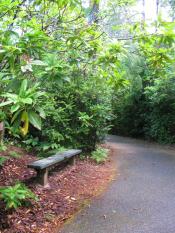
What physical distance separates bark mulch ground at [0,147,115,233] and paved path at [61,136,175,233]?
238mm

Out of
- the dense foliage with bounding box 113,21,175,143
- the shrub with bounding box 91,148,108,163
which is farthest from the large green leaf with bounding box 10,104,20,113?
the dense foliage with bounding box 113,21,175,143

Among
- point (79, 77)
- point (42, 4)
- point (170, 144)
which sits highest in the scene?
point (42, 4)

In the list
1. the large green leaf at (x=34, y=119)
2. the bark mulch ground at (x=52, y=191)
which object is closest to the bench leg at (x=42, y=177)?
the bark mulch ground at (x=52, y=191)

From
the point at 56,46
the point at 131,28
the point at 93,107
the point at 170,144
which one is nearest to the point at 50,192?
the point at 56,46

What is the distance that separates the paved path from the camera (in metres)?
4.38

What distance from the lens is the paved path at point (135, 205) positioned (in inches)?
172

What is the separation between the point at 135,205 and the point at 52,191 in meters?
1.40

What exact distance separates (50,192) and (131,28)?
9.66ft

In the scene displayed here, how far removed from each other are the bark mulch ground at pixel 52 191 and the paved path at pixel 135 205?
0.78 feet

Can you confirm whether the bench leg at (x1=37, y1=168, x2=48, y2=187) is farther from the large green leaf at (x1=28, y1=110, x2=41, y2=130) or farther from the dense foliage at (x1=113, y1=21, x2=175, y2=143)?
the dense foliage at (x1=113, y1=21, x2=175, y2=143)

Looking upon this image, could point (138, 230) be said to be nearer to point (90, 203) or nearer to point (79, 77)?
point (90, 203)

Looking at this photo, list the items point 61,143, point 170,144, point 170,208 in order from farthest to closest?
point 170,144, point 61,143, point 170,208

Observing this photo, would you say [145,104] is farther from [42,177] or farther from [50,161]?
[42,177]

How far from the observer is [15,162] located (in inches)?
263
